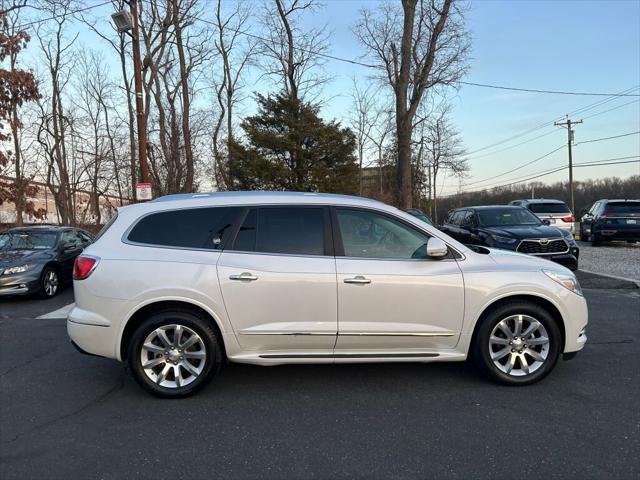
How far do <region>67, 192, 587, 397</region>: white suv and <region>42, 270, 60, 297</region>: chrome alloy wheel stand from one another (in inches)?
231

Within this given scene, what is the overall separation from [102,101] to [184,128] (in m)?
6.79

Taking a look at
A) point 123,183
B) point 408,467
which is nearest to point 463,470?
point 408,467

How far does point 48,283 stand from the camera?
9.23 meters

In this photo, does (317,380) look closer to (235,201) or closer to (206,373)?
(206,373)

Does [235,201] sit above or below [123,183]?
below

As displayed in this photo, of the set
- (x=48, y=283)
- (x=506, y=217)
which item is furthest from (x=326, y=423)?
(x=506, y=217)

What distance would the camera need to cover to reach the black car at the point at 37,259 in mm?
8680

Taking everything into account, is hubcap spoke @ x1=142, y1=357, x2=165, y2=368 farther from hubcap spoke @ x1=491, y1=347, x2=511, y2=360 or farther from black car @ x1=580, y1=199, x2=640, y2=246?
black car @ x1=580, y1=199, x2=640, y2=246

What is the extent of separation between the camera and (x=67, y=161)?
2939 centimetres

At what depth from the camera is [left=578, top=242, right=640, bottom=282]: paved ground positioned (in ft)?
35.9

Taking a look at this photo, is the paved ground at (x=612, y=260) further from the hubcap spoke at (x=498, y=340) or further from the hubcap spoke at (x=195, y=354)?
the hubcap spoke at (x=195, y=354)

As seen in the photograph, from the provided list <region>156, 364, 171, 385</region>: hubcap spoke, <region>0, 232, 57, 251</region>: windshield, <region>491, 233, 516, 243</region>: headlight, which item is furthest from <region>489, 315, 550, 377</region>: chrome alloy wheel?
<region>0, 232, 57, 251</region>: windshield

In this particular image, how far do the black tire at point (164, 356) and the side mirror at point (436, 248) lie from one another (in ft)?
6.50

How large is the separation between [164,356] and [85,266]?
1.03m
